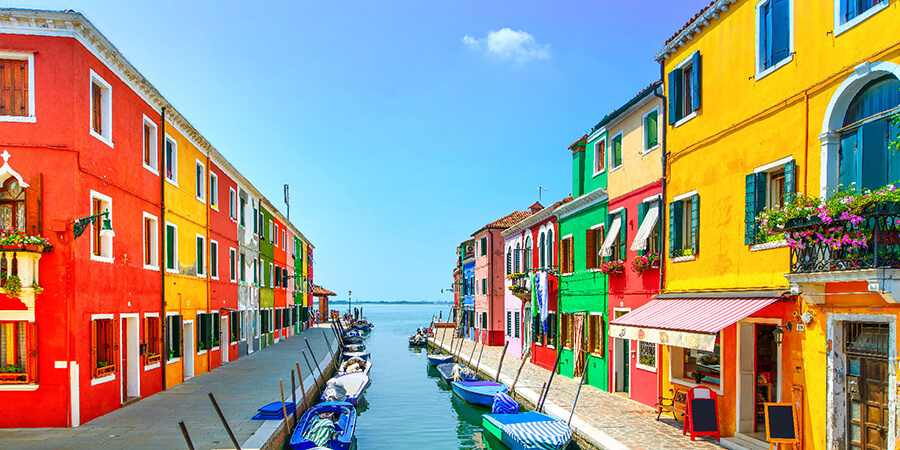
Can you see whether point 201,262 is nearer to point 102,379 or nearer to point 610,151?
point 102,379

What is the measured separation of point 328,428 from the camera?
14406 millimetres

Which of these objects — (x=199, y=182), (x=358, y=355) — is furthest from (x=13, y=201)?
(x=358, y=355)

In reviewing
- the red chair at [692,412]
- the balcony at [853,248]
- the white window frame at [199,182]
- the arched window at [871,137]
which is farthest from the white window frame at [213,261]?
the arched window at [871,137]

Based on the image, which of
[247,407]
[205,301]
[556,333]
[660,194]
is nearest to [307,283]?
[205,301]

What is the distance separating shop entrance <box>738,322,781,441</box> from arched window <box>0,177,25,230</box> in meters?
14.7

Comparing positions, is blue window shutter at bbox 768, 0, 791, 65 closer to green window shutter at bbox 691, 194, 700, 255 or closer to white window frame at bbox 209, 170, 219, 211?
green window shutter at bbox 691, 194, 700, 255

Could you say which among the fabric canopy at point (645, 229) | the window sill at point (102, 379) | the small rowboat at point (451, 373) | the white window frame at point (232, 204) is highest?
the white window frame at point (232, 204)

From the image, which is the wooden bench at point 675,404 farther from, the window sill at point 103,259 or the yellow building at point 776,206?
the window sill at point 103,259

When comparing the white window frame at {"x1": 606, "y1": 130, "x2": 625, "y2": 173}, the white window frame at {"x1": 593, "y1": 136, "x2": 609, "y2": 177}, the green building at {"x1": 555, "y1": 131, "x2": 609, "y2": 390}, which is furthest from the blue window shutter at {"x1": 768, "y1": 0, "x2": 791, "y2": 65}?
the green building at {"x1": 555, "y1": 131, "x2": 609, "y2": 390}

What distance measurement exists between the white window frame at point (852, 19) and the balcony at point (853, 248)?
302 centimetres

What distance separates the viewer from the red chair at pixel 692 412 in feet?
39.6

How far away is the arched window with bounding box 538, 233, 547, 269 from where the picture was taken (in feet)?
82.0

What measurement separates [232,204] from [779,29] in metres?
23.7

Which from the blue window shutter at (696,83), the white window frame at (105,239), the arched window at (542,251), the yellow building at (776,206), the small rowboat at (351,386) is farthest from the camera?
the arched window at (542,251)
